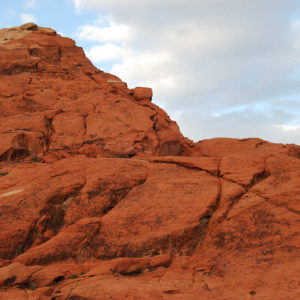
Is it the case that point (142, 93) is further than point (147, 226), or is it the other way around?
point (142, 93)

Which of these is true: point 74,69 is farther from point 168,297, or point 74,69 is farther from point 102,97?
point 168,297

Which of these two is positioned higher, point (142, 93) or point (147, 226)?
point (142, 93)

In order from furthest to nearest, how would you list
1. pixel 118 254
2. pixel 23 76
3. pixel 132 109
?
pixel 23 76, pixel 132 109, pixel 118 254

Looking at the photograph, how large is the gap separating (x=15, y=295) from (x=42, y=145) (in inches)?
527

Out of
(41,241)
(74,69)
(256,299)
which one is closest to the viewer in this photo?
(256,299)

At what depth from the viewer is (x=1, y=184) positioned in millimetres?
18359

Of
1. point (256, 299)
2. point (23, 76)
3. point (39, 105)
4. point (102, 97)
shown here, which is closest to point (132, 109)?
point (102, 97)

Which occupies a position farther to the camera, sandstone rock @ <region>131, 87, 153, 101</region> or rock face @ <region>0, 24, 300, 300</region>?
sandstone rock @ <region>131, 87, 153, 101</region>

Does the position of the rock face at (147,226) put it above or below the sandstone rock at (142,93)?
below

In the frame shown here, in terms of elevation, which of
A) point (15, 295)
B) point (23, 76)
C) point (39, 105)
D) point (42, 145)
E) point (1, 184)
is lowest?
point (15, 295)

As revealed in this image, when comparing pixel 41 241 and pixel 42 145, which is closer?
pixel 41 241

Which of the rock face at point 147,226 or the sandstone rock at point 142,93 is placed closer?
the rock face at point 147,226

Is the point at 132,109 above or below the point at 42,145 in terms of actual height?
above

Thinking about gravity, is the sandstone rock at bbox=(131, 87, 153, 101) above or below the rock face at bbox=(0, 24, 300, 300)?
above
